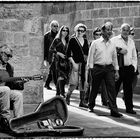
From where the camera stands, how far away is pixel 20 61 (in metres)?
12.7

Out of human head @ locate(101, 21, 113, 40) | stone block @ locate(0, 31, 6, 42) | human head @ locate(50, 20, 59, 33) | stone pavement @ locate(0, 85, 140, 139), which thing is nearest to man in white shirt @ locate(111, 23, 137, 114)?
stone pavement @ locate(0, 85, 140, 139)

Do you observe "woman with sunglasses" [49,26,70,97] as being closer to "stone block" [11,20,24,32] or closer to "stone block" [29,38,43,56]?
"stone block" [29,38,43,56]

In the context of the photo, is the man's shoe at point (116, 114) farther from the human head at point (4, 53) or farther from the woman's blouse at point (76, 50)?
the human head at point (4, 53)

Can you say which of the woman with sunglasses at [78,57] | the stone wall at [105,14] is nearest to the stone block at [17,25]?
the woman with sunglasses at [78,57]

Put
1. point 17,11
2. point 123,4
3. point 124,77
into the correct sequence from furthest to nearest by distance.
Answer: point 123,4 → point 17,11 → point 124,77

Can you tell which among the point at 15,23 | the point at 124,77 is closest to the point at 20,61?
the point at 15,23

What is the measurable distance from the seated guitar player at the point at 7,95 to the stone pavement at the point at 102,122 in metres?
0.32

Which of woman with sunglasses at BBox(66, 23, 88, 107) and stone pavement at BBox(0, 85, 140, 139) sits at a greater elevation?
woman with sunglasses at BBox(66, 23, 88, 107)

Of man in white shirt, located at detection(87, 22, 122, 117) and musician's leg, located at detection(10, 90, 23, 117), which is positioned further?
man in white shirt, located at detection(87, 22, 122, 117)

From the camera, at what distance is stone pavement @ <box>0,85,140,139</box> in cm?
884

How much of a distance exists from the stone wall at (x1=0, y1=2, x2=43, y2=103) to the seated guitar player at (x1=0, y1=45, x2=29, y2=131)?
136 inches

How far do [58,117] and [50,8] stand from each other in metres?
11.8

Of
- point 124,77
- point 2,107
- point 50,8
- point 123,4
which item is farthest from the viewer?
point 50,8

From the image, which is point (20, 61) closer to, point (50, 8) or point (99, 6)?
point (99, 6)
